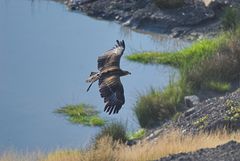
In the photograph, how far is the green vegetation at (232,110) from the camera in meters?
13.3

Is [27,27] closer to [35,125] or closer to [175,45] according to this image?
[175,45]

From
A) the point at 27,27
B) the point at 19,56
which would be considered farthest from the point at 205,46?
the point at 27,27

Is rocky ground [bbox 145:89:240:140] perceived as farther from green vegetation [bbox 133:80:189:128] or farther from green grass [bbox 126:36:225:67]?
green grass [bbox 126:36:225:67]

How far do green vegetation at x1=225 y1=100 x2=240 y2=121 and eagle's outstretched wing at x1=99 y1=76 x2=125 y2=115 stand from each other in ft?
13.1

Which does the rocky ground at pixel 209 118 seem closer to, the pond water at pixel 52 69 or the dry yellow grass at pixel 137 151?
the pond water at pixel 52 69

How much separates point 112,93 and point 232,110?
184 inches

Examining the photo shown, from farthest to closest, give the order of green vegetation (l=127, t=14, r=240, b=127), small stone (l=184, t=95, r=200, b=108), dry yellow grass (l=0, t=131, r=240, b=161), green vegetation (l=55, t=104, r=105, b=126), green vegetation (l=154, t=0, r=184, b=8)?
1. green vegetation (l=154, t=0, r=184, b=8)
2. green vegetation (l=55, t=104, r=105, b=126)
3. green vegetation (l=127, t=14, r=240, b=127)
4. small stone (l=184, t=95, r=200, b=108)
5. dry yellow grass (l=0, t=131, r=240, b=161)

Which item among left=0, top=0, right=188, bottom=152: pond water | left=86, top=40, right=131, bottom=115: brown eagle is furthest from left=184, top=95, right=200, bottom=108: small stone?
left=86, top=40, right=131, bottom=115: brown eagle

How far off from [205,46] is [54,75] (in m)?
3.79

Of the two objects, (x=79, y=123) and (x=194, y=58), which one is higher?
(x=194, y=58)

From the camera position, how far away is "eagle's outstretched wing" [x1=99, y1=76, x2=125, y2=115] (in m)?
9.15

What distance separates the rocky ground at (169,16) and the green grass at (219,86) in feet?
20.6

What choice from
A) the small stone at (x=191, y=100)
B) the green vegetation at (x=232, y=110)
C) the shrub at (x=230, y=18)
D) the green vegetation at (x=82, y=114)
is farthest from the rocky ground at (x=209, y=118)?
the shrub at (x=230, y=18)

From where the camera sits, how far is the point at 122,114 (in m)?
16.4
